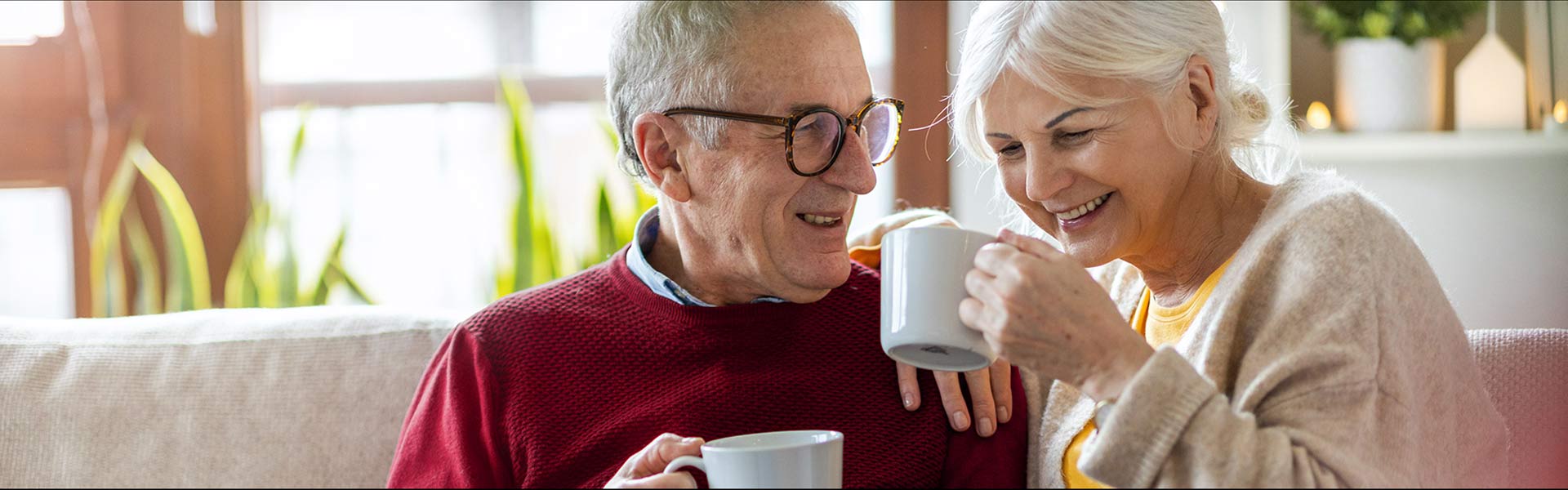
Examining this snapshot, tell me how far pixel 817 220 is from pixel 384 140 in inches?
81.5

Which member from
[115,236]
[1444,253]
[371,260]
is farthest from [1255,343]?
[115,236]

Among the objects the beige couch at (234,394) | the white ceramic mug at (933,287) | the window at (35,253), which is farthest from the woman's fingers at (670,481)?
the window at (35,253)

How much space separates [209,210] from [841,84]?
2.29 m

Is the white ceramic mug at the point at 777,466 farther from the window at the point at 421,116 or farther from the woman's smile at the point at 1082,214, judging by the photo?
the window at the point at 421,116

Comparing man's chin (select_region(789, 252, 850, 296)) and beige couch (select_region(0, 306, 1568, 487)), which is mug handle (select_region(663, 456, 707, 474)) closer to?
man's chin (select_region(789, 252, 850, 296))

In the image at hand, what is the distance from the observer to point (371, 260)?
123 inches

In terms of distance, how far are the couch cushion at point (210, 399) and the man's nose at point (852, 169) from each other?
552 millimetres

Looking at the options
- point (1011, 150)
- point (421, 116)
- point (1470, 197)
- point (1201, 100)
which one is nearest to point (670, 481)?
point (1011, 150)

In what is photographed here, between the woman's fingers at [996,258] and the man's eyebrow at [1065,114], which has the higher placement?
the man's eyebrow at [1065,114]

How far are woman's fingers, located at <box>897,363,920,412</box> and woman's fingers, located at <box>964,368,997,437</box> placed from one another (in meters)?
0.06

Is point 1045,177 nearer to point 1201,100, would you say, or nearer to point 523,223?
point 1201,100

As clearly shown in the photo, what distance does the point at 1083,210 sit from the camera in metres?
1.24

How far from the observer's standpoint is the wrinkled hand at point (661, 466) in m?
1.01

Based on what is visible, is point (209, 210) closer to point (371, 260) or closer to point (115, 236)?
point (115, 236)
